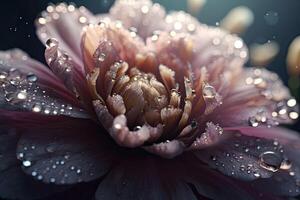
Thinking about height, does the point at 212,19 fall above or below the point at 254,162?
below

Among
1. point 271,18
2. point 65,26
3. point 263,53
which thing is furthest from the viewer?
point 271,18

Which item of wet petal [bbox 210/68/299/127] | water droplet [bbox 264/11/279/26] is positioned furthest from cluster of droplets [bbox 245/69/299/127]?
water droplet [bbox 264/11/279/26]

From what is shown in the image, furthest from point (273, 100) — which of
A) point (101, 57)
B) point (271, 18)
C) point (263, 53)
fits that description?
point (271, 18)

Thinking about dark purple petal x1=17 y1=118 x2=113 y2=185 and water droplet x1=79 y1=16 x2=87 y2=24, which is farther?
water droplet x1=79 y1=16 x2=87 y2=24

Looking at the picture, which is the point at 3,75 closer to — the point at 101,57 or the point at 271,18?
the point at 101,57

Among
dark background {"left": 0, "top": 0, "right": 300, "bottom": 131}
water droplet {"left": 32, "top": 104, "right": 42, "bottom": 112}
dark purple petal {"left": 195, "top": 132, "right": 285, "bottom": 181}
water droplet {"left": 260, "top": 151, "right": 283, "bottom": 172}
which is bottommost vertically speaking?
dark background {"left": 0, "top": 0, "right": 300, "bottom": 131}

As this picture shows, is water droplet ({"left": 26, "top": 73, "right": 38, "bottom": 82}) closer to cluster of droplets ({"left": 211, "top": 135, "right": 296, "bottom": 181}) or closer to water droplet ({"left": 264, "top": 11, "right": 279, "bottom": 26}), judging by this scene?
cluster of droplets ({"left": 211, "top": 135, "right": 296, "bottom": 181})
